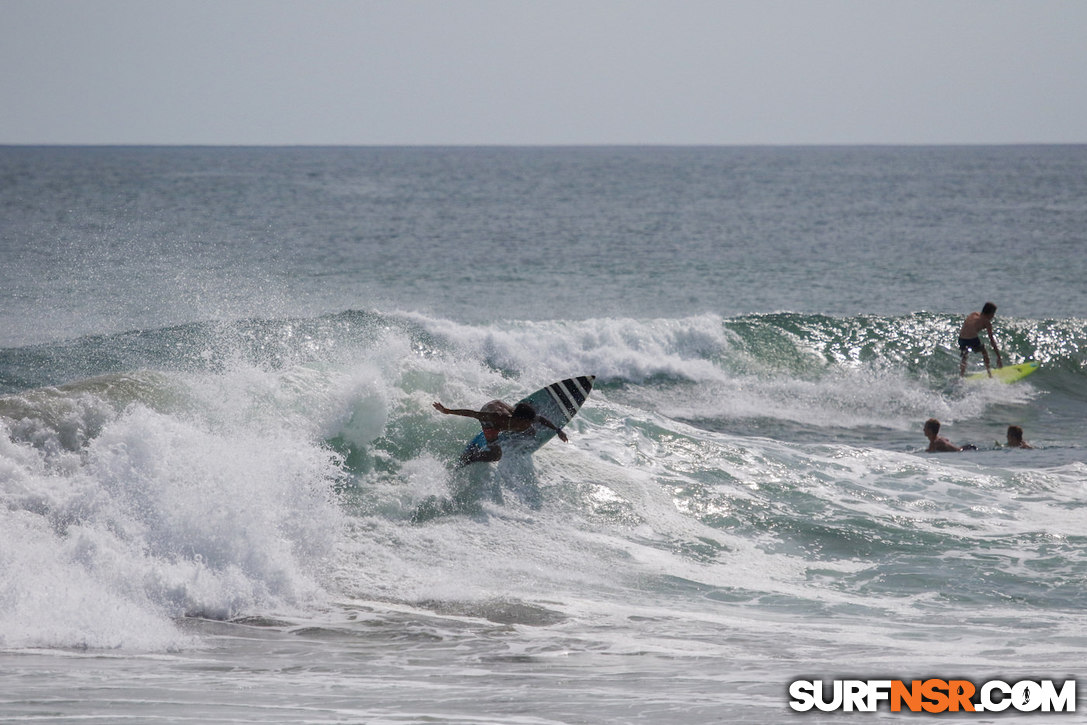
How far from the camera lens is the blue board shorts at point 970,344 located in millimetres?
18750

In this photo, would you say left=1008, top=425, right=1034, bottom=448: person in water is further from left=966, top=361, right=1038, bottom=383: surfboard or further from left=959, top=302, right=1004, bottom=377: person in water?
left=959, top=302, right=1004, bottom=377: person in water

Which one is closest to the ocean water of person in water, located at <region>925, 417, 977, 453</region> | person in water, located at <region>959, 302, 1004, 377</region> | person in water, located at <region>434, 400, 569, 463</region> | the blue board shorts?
person in water, located at <region>434, 400, 569, 463</region>

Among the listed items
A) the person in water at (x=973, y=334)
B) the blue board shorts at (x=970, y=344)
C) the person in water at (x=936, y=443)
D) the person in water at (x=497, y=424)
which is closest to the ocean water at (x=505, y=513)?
the person in water at (x=497, y=424)

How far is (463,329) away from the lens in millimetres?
18938

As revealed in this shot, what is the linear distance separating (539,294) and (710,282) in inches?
221

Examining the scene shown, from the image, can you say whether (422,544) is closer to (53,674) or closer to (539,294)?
(53,674)

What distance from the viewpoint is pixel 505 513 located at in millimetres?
10195

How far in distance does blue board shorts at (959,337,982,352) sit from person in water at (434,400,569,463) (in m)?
10.8

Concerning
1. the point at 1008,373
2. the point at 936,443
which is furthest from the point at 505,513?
the point at 1008,373

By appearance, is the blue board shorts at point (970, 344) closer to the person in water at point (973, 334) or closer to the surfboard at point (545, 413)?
the person in water at point (973, 334)

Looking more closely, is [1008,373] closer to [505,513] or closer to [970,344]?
[970,344]

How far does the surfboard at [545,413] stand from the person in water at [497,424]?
38 millimetres

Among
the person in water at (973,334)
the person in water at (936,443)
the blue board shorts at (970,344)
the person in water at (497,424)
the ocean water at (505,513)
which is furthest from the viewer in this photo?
the blue board shorts at (970,344)

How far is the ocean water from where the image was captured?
267 inches
